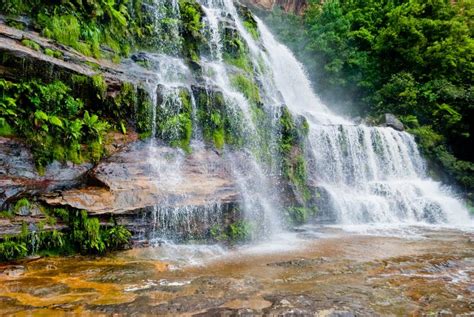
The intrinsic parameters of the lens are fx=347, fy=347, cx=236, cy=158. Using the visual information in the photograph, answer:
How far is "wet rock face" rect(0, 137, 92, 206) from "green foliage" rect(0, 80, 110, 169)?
177 millimetres

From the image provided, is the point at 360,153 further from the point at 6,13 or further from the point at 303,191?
the point at 6,13

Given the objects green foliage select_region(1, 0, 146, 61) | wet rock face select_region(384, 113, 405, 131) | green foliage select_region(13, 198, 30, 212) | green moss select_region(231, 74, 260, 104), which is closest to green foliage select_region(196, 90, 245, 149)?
green moss select_region(231, 74, 260, 104)

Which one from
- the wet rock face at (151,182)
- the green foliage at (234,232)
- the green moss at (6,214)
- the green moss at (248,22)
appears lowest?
the green foliage at (234,232)

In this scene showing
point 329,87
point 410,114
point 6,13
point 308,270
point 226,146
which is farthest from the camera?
point 329,87

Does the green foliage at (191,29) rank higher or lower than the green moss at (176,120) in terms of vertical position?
higher

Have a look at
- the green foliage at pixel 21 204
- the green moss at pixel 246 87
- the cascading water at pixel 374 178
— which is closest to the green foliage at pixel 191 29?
the green moss at pixel 246 87

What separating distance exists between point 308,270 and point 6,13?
336 inches

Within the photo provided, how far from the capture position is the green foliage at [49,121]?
6840mm

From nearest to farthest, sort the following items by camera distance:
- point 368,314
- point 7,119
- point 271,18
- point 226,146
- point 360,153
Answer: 1. point 368,314
2. point 7,119
3. point 226,146
4. point 360,153
5. point 271,18

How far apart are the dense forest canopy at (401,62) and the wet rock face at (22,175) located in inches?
645

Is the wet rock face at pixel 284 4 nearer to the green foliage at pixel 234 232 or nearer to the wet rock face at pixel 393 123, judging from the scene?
the wet rock face at pixel 393 123

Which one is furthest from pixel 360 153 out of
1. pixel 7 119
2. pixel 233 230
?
pixel 7 119

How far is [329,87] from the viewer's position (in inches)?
886

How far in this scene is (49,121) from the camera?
711 cm
